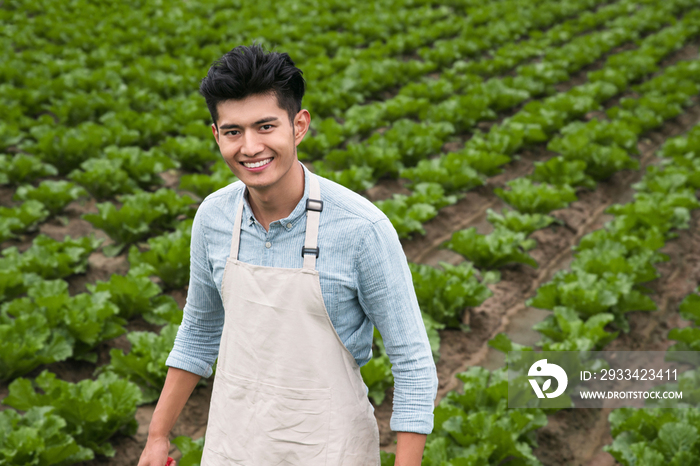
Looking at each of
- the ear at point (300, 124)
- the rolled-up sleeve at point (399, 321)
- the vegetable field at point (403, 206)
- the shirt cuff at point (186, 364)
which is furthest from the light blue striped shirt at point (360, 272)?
the vegetable field at point (403, 206)

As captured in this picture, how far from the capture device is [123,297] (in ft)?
16.2

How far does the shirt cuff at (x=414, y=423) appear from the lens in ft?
5.39

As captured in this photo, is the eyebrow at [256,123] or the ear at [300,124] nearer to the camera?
the eyebrow at [256,123]

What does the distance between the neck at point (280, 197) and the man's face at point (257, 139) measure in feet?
0.13

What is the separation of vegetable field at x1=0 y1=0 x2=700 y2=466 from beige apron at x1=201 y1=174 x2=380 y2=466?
64.6 inches

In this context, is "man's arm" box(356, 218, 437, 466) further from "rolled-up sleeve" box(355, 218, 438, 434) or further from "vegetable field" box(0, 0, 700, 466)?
"vegetable field" box(0, 0, 700, 466)

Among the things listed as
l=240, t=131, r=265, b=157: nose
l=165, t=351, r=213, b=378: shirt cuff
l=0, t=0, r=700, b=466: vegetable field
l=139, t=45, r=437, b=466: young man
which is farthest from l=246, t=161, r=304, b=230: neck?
l=0, t=0, r=700, b=466: vegetable field

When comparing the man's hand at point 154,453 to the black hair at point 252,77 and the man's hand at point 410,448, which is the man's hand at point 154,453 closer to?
the man's hand at point 410,448

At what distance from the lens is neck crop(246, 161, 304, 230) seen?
1.71 metres

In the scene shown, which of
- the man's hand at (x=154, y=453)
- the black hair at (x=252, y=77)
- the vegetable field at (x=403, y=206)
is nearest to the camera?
the black hair at (x=252, y=77)

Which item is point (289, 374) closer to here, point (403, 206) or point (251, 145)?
point (251, 145)

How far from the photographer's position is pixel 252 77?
1.58 m

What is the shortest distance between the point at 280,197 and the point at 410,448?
2.64ft

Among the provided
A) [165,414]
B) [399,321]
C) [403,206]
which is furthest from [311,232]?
[403,206]
